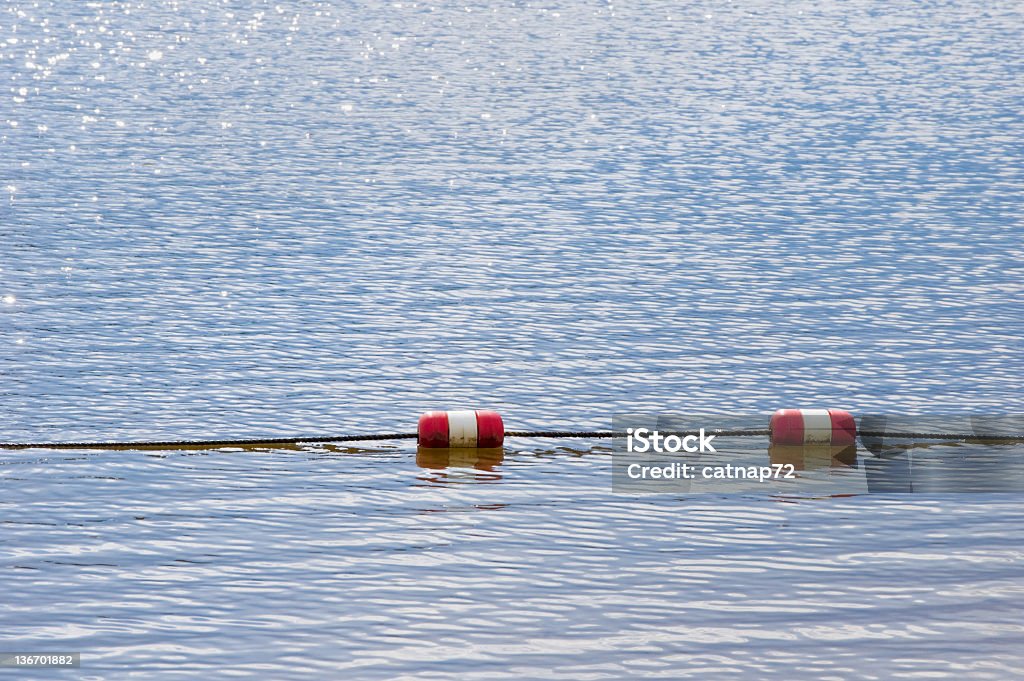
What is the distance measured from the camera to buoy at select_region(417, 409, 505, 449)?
335 inches

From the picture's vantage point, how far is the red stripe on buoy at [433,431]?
336 inches

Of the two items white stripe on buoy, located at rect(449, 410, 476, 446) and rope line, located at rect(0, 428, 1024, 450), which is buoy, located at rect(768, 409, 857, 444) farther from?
white stripe on buoy, located at rect(449, 410, 476, 446)

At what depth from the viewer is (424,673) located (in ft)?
18.5

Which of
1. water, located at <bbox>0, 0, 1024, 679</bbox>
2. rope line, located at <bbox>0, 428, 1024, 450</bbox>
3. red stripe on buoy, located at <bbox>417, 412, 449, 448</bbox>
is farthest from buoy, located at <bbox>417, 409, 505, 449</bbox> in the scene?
rope line, located at <bbox>0, 428, 1024, 450</bbox>

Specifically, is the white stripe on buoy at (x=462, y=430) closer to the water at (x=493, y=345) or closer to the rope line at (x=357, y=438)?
the water at (x=493, y=345)

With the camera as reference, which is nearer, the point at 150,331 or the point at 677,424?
the point at 677,424

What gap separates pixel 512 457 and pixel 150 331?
3.42m

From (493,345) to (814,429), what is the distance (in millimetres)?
2660

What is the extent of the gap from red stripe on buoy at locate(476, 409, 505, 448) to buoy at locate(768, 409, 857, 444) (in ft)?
4.74

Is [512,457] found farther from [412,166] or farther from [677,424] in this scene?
[412,166]

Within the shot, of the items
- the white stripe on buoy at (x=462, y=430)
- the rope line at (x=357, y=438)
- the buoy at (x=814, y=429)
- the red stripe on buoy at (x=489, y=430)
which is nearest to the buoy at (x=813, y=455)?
the buoy at (x=814, y=429)

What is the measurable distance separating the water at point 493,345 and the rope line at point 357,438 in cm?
16

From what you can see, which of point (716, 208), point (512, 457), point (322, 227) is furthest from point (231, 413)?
point (716, 208)

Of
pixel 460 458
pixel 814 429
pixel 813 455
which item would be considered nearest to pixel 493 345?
pixel 460 458
